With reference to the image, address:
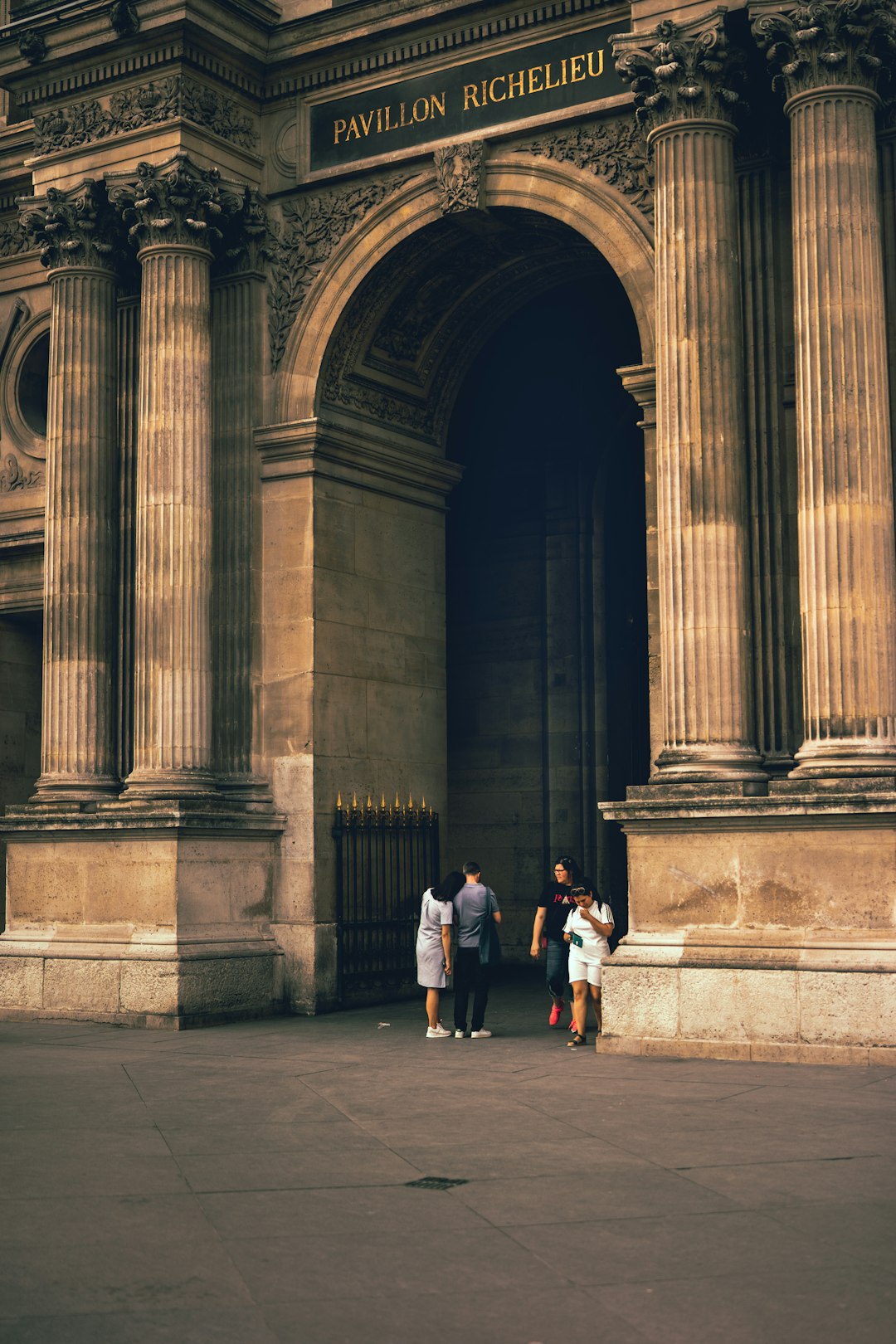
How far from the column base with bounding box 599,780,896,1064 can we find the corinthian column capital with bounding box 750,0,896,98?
23.0 feet

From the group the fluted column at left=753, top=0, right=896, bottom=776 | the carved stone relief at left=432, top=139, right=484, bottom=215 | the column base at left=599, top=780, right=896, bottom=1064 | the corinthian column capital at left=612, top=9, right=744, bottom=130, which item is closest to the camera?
the column base at left=599, top=780, right=896, bottom=1064

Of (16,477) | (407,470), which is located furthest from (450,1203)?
(16,477)

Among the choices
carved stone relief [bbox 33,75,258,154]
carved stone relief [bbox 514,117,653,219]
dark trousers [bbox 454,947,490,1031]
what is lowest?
dark trousers [bbox 454,947,490,1031]

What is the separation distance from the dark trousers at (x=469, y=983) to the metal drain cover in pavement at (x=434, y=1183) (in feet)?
24.6

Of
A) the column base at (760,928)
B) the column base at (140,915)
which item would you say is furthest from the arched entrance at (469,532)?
the column base at (760,928)

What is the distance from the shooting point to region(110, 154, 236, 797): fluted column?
20484mm

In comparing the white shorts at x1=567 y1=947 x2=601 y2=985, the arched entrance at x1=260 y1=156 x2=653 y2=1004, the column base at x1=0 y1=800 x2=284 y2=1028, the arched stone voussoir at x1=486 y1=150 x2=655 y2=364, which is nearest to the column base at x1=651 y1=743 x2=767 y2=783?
the white shorts at x1=567 y1=947 x2=601 y2=985

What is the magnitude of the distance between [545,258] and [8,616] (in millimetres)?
9048

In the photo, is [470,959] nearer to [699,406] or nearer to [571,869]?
[571,869]

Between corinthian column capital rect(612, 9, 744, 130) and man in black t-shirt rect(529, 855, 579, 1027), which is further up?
corinthian column capital rect(612, 9, 744, 130)

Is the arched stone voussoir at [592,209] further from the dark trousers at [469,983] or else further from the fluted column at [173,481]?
the dark trousers at [469,983]

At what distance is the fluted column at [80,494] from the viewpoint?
21391 millimetres

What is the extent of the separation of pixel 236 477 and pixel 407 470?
2.51m

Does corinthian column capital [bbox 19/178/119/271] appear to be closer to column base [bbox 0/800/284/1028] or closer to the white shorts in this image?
column base [bbox 0/800/284/1028]
